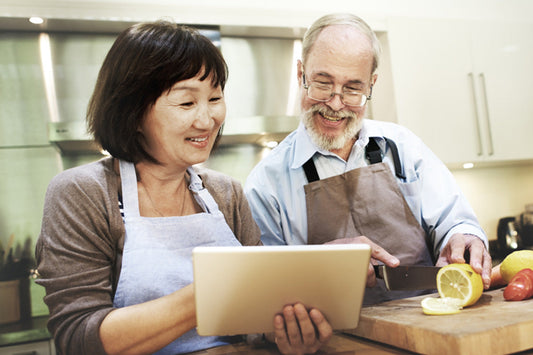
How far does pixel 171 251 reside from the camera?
1069mm

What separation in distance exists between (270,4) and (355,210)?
1.77m

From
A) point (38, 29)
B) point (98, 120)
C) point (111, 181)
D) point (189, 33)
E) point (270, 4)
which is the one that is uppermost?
point (270, 4)

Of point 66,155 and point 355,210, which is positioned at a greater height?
point 66,155

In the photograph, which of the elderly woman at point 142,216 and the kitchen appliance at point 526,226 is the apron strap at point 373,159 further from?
the kitchen appliance at point 526,226

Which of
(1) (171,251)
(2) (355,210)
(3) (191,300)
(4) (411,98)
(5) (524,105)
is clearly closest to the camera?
(3) (191,300)

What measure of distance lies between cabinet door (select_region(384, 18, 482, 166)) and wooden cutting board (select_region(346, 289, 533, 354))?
5.68 ft

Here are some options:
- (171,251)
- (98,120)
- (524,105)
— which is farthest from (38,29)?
(524,105)

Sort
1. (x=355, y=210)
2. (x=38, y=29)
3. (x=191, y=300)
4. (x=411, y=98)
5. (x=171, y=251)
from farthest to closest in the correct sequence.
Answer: (x=411, y=98) → (x=38, y=29) → (x=355, y=210) → (x=171, y=251) → (x=191, y=300)

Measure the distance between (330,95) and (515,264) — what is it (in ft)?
2.34

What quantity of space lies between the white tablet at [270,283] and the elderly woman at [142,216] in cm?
4

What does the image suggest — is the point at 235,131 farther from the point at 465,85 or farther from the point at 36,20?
the point at 465,85

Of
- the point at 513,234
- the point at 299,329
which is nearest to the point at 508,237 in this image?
the point at 513,234

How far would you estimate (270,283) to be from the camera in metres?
0.81

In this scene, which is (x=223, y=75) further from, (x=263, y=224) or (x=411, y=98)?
(x=411, y=98)
